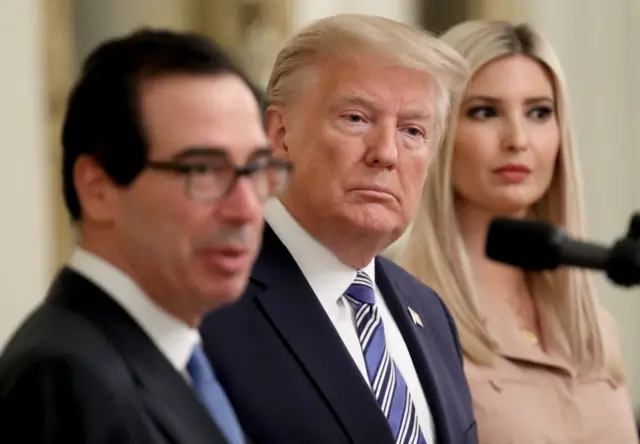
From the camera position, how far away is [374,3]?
115 inches

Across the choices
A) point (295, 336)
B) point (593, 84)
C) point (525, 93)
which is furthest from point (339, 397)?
point (593, 84)

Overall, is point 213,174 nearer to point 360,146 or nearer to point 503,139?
point 360,146

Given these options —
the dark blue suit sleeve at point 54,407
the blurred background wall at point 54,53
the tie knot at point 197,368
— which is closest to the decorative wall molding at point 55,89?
the blurred background wall at point 54,53

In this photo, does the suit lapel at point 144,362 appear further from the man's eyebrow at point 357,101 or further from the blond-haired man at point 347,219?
the man's eyebrow at point 357,101

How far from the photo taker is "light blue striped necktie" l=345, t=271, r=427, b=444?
4.98 ft

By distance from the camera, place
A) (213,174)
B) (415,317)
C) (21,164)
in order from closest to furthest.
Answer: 1. (213,174)
2. (415,317)
3. (21,164)

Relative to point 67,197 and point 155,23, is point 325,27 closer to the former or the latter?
point 67,197

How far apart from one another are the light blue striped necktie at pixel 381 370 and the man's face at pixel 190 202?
1.59 ft

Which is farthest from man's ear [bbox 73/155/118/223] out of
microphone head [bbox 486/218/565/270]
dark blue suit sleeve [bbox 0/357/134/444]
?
microphone head [bbox 486/218/565/270]

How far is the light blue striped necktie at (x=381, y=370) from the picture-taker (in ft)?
4.98

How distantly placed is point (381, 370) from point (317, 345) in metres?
0.11

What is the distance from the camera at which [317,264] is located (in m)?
1.55

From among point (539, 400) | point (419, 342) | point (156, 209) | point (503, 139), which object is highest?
point (156, 209)

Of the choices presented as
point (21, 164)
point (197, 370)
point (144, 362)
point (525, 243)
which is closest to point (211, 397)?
point (197, 370)
